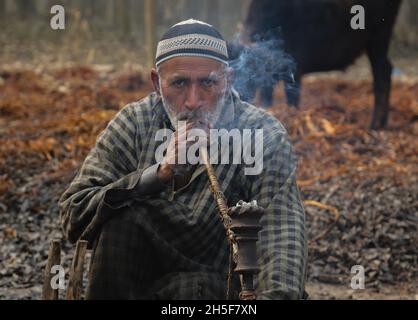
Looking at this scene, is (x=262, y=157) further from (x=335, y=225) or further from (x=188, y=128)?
(x=335, y=225)

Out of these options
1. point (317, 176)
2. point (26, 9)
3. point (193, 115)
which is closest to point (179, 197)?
point (193, 115)

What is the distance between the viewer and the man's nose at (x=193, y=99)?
365 cm

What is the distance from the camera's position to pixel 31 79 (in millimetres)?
15188

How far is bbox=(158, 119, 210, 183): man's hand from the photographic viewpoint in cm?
341

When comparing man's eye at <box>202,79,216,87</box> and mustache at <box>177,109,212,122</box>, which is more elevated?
man's eye at <box>202,79,216,87</box>

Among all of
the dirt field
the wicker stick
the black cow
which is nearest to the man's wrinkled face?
the wicker stick

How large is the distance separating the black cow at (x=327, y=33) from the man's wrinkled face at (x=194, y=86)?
6639mm

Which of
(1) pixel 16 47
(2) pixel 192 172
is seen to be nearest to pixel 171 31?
(2) pixel 192 172

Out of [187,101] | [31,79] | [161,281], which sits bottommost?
[161,281]

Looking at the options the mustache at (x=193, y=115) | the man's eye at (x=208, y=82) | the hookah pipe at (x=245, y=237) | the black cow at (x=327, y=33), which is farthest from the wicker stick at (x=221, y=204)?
the black cow at (x=327, y=33)

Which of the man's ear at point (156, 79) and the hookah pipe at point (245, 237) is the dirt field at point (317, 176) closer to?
the man's ear at point (156, 79)

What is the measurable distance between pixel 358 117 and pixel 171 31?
25.9 feet

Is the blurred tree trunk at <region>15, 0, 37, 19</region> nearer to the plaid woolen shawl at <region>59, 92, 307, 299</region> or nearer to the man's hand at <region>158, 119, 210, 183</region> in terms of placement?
the plaid woolen shawl at <region>59, 92, 307, 299</region>

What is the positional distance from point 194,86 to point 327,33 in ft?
26.1
